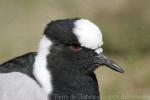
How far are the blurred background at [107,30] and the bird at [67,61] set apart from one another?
1.88 m

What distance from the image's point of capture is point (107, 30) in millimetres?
8188

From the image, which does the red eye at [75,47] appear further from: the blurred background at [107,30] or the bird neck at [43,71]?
the blurred background at [107,30]

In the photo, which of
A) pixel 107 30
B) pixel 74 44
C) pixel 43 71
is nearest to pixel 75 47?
pixel 74 44

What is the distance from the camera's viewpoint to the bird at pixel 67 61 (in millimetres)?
5348

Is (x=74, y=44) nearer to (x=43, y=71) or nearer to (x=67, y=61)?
(x=67, y=61)

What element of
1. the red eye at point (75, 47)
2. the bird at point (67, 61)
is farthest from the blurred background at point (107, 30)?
the red eye at point (75, 47)

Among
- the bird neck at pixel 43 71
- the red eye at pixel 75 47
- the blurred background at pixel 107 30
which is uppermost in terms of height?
the blurred background at pixel 107 30

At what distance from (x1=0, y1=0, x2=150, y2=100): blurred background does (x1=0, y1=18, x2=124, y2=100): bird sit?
188cm

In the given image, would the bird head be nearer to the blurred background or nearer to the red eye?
the red eye

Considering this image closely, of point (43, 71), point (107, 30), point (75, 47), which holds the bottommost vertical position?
point (43, 71)

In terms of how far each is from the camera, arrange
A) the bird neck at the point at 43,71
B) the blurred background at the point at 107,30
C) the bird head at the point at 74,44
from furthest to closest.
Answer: the blurred background at the point at 107,30, the bird neck at the point at 43,71, the bird head at the point at 74,44

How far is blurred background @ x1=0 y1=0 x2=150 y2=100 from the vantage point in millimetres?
7664

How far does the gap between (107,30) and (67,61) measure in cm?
278

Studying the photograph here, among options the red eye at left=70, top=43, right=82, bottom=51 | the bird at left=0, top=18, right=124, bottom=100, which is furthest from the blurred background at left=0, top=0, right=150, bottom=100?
the red eye at left=70, top=43, right=82, bottom=51
